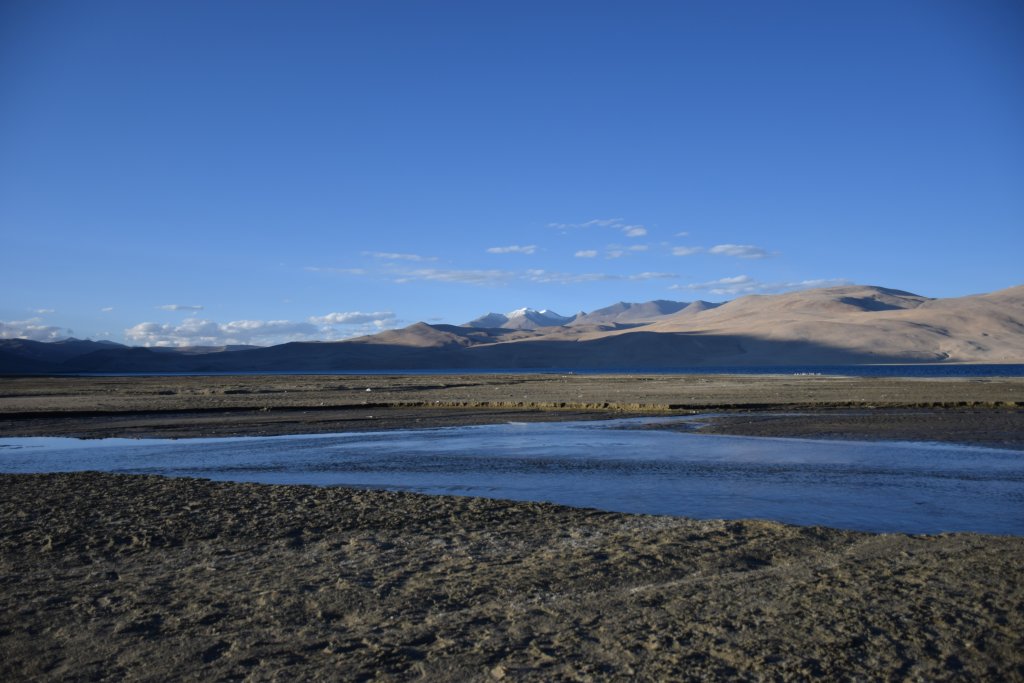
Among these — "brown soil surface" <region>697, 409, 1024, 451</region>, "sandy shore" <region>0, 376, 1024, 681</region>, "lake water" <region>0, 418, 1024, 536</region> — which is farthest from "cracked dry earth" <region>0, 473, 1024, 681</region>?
"brown soil surface" <region>697, 409, 1024, 451</region>

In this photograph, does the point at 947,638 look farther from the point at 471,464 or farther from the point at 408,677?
the point at 471,464

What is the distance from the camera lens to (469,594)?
297 inches

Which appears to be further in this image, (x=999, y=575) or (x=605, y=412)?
(x=605, y=412)

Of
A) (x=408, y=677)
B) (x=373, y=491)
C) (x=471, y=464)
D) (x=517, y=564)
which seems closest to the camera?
(x=408, y=677)

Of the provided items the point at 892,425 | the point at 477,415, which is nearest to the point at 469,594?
the point at 892,425

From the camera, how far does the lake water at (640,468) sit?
12008 millimetres

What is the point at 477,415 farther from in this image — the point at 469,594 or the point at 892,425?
the point at 469,594

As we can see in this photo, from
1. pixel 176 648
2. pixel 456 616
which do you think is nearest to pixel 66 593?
pixel 176 648

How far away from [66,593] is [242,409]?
1224 inches

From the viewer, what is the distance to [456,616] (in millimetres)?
6938

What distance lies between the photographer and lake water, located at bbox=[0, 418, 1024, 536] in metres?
12.0

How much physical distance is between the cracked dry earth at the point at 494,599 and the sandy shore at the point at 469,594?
0.03 m

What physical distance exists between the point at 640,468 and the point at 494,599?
9709mm

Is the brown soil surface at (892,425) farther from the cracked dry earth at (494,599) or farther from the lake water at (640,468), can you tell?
the cracked dry earth at (494,599)
